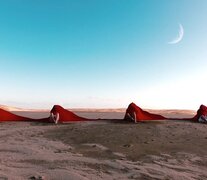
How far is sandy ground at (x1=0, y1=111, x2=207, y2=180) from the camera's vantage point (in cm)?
645

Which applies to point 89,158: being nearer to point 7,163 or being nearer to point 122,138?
point 7,163

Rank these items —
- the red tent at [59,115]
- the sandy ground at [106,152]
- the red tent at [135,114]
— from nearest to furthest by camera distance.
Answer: the sandy ground at [106,152]
the red tent at [135,114]
the red tent at [59,115]

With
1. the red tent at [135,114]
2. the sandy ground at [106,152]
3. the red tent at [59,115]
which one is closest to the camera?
the sandy ground at [106,152]

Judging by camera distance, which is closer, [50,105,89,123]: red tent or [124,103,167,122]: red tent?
[124,103,167,122]: red tent

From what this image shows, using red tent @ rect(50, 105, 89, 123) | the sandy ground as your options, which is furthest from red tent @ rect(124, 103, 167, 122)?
red tent @ rect(50, 105, 89, 123)

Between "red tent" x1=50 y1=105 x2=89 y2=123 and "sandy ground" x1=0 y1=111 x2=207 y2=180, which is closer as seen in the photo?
"sandy ground" x1=0 y1=111 x2=207 y2=180

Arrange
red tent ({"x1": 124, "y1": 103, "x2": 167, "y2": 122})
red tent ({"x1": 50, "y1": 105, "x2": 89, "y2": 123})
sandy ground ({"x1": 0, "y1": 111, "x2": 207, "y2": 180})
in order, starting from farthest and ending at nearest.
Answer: red tent ({"x1": 50, "y1": 105, "x2": 89, "y2": 123}) < red tent ({"x1": 124, "y1": 103, "x2": 167, "y2": 122}) < sandy ground ({"x1": 0, "y1": 111, "x2": 207, "y2": 180})

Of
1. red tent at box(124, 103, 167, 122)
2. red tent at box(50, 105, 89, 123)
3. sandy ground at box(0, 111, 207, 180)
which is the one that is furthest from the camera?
red tent at box(50, 105, 89, 123)

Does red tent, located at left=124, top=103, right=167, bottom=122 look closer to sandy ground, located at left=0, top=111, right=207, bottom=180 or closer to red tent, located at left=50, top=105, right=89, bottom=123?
sandy ground, located at left=0, top=111, right=207, bottom=180

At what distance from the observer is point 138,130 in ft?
41.5

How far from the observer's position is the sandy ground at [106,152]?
6453 mm

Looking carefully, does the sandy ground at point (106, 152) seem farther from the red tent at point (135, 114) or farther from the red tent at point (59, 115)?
the red tent at point (59, 115)

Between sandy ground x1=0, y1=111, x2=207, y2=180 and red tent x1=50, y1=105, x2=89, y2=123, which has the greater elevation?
red tent x1=50, y1=105, x2=89, y2=123

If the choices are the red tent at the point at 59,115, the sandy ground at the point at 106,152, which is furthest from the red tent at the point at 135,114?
the red tent at the point at 59,115
